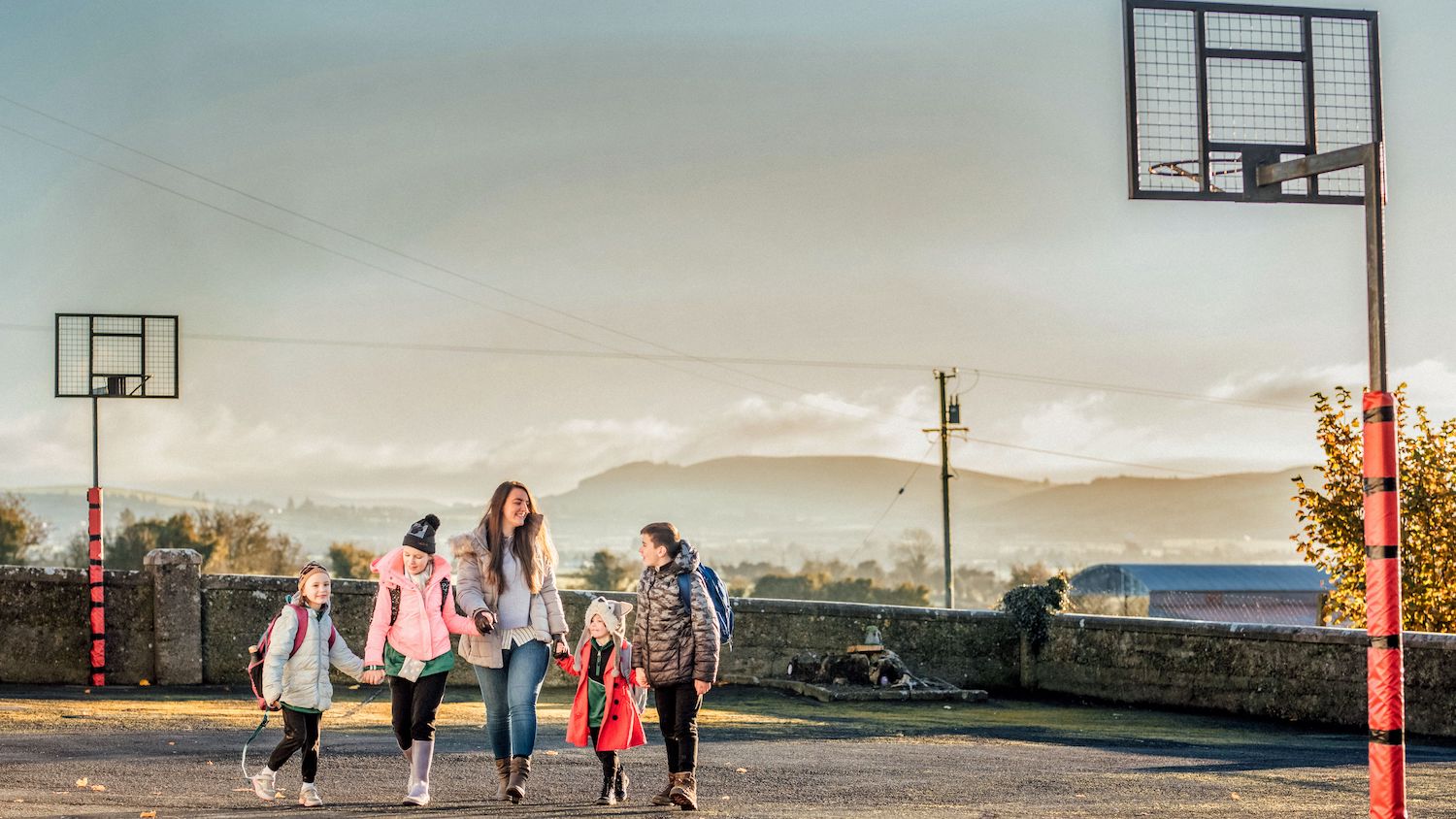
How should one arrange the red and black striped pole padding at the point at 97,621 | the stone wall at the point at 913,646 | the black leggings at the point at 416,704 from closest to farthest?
1. the black leggings at the point at 416,704
2. the stone wall at the point at 913,646
3. the red and black striped pole padding at the point at 97,621

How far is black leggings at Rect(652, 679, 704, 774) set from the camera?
31.0 feet

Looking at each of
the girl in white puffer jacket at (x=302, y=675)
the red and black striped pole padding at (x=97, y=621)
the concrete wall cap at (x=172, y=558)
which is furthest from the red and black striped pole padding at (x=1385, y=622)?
the red and black striped pole padding at (x=97, y=621)

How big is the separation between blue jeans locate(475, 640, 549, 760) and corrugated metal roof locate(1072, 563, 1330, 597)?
7247 cm

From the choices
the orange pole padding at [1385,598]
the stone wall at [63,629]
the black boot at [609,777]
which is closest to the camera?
the orange pole padding at [1385,598]

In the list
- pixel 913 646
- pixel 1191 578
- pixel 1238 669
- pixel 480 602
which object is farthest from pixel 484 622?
pixel 1191 578

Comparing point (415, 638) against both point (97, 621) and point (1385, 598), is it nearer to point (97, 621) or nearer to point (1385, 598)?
point (1385, 598)

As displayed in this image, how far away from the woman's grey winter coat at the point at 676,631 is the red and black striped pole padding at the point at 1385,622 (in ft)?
12.0

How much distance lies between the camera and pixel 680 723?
9508mm

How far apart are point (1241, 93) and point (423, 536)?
18.5 ft

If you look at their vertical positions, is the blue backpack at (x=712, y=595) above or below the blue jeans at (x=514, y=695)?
above

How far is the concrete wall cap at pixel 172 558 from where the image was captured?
19.3 meters

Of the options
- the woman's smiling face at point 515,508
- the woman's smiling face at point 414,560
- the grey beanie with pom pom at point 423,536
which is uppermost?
the woman's smiling face at point 515,508

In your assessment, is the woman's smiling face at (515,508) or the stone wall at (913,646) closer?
the woman's smiling face at (515,508)

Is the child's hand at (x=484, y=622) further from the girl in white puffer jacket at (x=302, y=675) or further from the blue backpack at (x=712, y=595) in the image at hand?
the blue backpack at (x=712, y=595)
